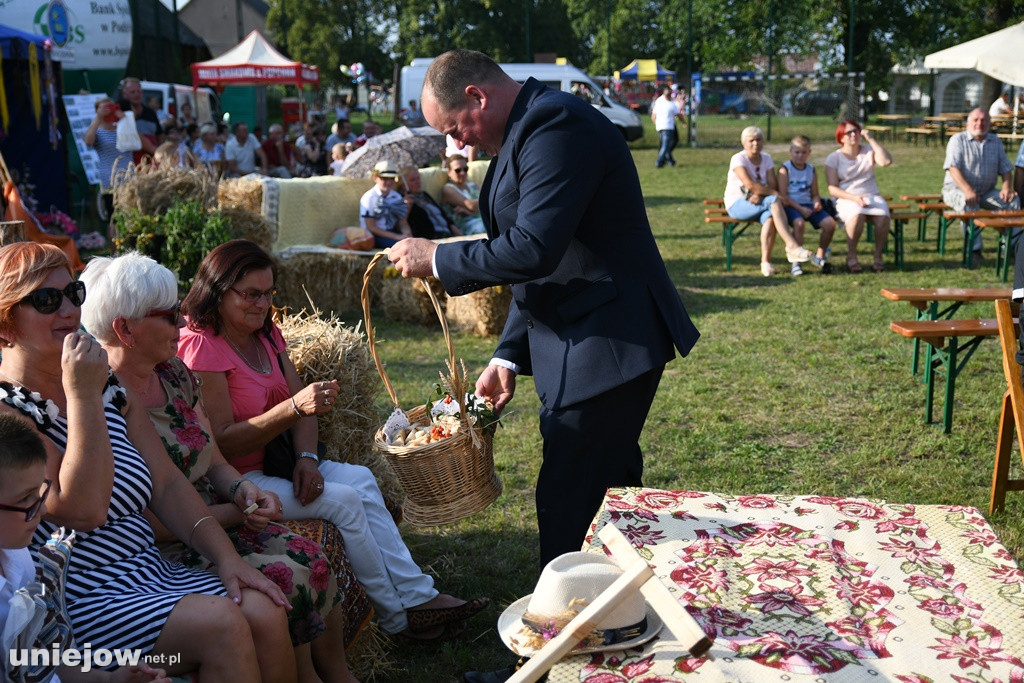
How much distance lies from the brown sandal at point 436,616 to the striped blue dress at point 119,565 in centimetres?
96

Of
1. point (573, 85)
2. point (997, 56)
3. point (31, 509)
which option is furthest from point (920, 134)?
point (31, 509)

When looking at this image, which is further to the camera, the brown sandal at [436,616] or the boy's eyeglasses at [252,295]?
the brown sandal at [436,616]

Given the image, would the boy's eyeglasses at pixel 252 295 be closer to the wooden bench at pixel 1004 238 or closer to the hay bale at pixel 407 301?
the hay bale at pixel 407 301

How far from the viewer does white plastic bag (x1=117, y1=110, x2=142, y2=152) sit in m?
12.1

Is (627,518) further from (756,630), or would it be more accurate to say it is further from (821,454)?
(821,454)

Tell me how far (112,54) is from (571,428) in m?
17.1

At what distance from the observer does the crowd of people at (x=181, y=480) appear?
237 cm

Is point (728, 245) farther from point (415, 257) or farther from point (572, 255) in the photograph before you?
point (415, 257)

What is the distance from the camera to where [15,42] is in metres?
11.6

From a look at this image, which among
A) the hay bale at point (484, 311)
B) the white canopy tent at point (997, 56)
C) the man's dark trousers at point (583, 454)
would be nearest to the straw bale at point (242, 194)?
the hay bale at point (484, 311)

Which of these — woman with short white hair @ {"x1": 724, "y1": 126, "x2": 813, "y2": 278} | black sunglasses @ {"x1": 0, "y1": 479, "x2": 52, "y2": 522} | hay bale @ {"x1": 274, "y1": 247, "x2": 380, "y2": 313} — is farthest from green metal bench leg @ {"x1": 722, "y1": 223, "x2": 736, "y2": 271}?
black sunglasses @ {"x1": 0, "y1": 479, "x2": 52, "y2": 522}

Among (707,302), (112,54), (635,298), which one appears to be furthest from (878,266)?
(112,54)

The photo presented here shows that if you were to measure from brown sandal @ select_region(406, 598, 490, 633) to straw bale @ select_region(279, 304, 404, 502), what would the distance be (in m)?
0.78

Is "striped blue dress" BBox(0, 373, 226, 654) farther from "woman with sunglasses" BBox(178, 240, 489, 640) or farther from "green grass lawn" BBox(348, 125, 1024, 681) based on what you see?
"green grass lawn" BBox(348, 125, 1024, 681)
